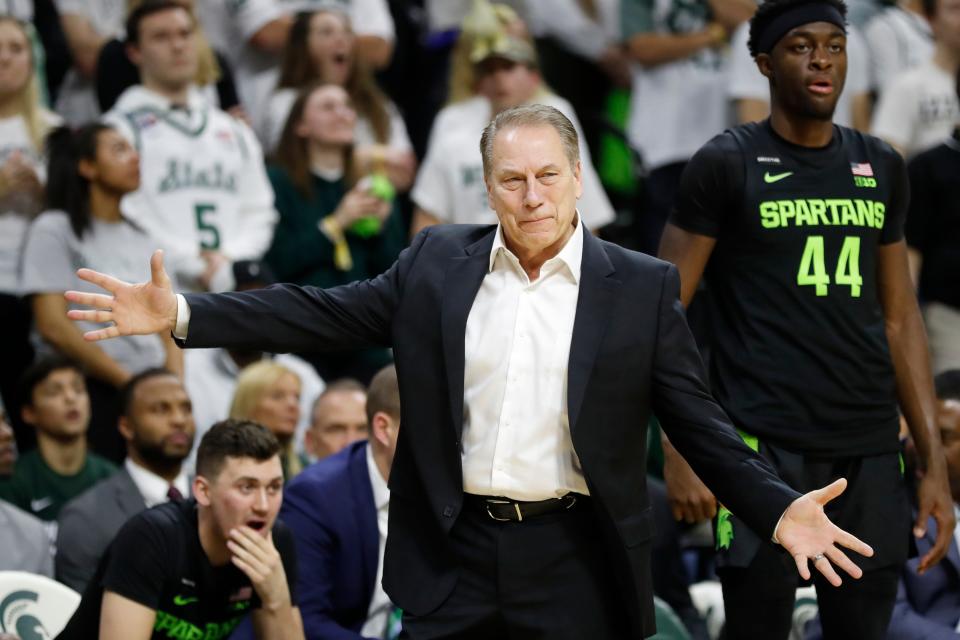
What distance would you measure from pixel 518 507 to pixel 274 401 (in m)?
3.80

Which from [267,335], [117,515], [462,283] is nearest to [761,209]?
[462,283]

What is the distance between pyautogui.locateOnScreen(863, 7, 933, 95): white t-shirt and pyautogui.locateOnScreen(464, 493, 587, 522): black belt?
6618 millimetres

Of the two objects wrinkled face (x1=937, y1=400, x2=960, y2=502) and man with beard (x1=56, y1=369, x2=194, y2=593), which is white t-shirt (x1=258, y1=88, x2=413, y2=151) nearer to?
man with beard (x1=56, y1=369, x2=194, y2=593)

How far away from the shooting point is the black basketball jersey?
→ 4.32 meters

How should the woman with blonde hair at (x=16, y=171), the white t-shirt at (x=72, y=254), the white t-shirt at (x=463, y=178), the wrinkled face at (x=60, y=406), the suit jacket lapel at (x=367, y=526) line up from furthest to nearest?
the white t-shirt at (x=463, y=178) → the woman with blonde hair at (x=16, y=171) → the white t-shirt at (x=72, y=254) → the wrinkled face at (x=60, y=406) → the suit jacket lapel at (x=367, y=526)

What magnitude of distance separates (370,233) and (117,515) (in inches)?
104

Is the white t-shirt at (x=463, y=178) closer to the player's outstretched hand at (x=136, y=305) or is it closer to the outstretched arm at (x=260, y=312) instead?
the outstretched arm at (x=260, y=312)

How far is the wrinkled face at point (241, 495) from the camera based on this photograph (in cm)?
525

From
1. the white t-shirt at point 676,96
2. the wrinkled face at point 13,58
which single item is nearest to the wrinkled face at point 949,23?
the white t-shirt at point 676,96

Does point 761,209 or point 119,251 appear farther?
point 119,251

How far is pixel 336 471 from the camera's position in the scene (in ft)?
19.5

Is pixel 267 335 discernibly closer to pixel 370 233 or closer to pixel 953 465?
pixel 953 465

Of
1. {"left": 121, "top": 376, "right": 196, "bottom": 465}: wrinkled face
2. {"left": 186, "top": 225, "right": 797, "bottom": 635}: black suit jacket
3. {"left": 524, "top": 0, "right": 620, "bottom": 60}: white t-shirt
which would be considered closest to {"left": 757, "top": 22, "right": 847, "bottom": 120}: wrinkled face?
{"left": 186, "top": 225, "right": 797, "bottom": 635}: black suit jacket

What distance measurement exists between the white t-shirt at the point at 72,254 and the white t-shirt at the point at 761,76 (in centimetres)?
341
